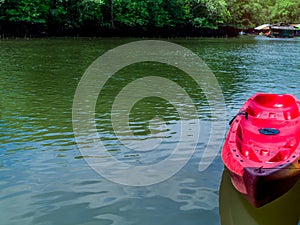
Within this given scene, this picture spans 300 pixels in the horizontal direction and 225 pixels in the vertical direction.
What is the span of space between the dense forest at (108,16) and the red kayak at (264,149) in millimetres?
43912

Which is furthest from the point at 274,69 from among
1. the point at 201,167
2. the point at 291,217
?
the point at 291,217

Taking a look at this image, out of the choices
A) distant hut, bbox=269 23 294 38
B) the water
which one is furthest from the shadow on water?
distant hut, bbox=269 23 294 38

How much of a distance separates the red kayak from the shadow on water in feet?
1.12

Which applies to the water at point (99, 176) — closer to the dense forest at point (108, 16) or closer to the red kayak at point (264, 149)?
the red kayak at point (264, 149)

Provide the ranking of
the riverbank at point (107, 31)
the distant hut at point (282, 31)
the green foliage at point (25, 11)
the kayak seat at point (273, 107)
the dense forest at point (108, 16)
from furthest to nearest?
the distant hut at point (282, 31), the dense forest at point (108, 16), the green foliage at point (25, 11), the riverbank at point (107, 31), the kayak seat at point (273, 107)

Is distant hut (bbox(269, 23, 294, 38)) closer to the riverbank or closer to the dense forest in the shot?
the riverbank

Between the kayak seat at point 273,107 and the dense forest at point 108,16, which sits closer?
the kayak seat at point 273,107

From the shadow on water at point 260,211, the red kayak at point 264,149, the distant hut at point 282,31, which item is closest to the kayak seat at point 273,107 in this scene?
the red kayak at point 264,149

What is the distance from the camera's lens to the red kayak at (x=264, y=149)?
21.1ft

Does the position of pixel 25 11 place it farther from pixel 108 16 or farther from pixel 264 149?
pixel 264 149

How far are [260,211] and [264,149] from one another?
1.51 meters

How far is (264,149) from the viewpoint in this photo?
7.95 metres

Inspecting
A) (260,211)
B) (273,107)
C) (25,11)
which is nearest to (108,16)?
(25,11)

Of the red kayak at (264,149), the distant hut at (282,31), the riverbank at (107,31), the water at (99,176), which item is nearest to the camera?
the red kayak at (264,149)
